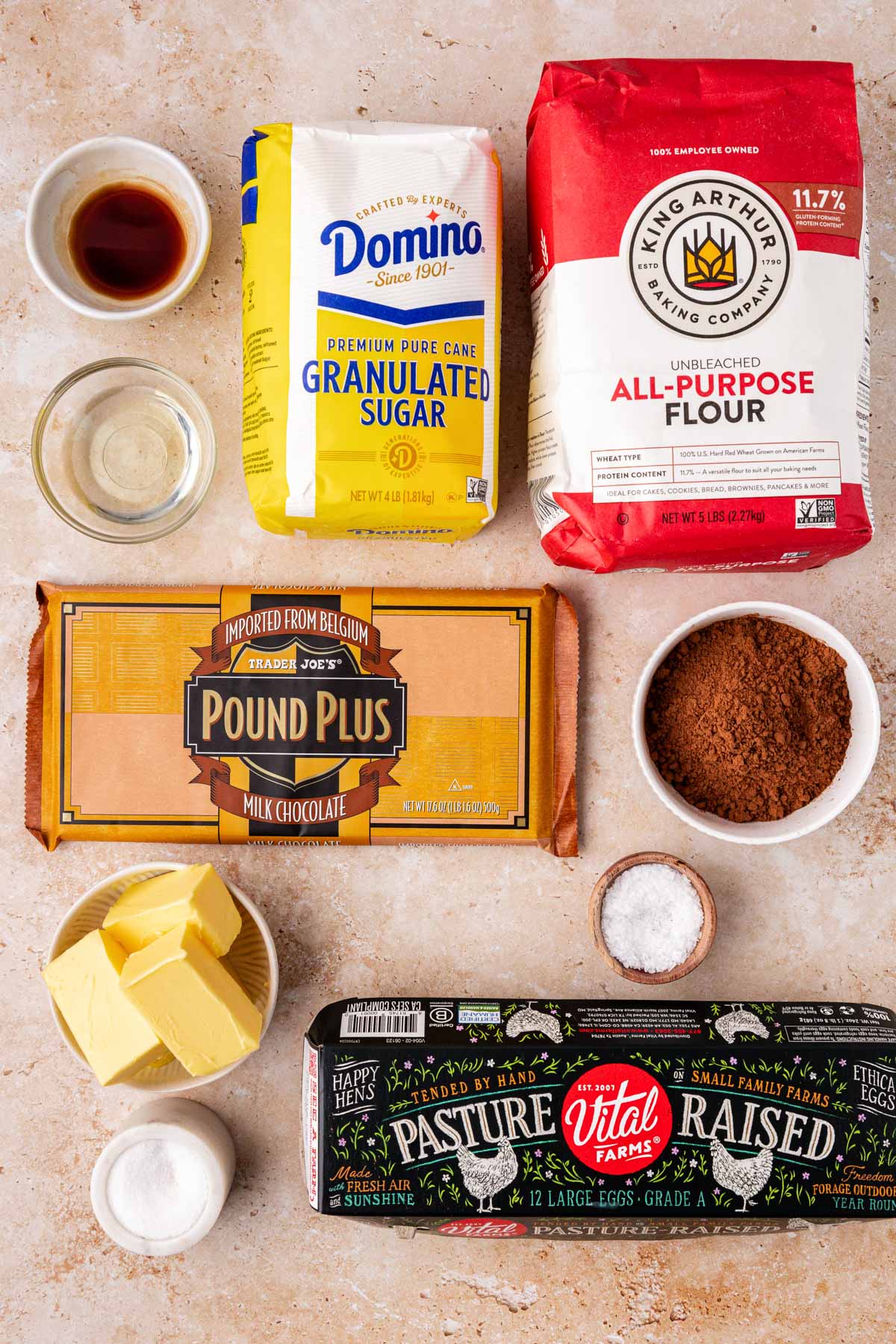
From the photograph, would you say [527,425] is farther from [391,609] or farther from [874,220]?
[874,220]

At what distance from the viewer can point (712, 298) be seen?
34.3 inches

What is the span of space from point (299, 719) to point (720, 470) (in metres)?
0.54

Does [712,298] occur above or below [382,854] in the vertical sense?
above

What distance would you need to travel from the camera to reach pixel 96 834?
3.38ft

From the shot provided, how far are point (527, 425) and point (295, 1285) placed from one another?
1050 mm

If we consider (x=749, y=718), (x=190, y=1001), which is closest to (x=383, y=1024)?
(x=190, y=1001)

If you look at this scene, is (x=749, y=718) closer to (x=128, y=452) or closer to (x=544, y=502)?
(x=544, y=502)

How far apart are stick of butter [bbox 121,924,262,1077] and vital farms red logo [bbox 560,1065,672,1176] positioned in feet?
1.09

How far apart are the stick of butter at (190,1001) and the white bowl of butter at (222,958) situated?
36 millimetres

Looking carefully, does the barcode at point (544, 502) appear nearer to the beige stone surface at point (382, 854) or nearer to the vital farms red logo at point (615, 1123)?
the beige stone surface at point (382, 854)

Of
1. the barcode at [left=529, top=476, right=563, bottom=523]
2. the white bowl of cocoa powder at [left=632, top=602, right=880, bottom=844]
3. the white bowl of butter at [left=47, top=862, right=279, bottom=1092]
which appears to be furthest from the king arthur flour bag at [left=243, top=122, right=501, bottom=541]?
the white bowl of butter at [left=47, top=862, right=279, bottom=1092]

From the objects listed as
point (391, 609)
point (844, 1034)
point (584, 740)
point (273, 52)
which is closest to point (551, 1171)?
point (844, 1034)

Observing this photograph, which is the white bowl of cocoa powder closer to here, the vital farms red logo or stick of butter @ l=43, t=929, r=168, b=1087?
the vital farms red logo

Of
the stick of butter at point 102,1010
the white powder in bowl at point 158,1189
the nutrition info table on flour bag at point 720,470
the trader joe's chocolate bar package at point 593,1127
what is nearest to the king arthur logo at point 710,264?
the nutrition info table on flour bag at point 720,470
